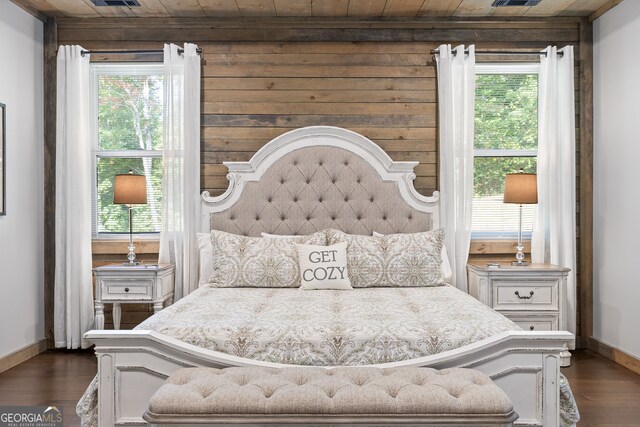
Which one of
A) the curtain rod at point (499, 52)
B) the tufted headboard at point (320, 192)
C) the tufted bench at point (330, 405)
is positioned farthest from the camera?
the curtain rod at point (499, 52)

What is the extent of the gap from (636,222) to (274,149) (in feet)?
8.41

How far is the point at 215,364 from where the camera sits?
2498mm

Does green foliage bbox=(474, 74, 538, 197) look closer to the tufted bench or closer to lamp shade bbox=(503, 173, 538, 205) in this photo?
lamp shade bbox=(503, 173, 538, 205)

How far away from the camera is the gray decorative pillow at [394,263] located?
369 cm

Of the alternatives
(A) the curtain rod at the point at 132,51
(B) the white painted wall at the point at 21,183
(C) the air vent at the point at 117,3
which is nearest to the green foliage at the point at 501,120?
(A) the curtain rod at the point at 132,51

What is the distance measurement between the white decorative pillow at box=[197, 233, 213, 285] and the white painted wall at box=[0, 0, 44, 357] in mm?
1260

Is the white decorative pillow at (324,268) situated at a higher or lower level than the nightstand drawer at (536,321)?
higher

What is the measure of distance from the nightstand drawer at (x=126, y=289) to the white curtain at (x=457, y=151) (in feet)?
7.15

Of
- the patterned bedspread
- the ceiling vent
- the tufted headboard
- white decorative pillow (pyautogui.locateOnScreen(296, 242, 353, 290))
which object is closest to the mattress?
the patterned bedspread

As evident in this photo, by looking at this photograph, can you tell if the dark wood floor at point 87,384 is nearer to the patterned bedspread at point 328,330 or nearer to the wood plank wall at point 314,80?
the wood plank wall at point 314,80

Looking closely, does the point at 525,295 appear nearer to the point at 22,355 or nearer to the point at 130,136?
the point at 130,136

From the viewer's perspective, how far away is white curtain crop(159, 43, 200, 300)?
4332 millimetres

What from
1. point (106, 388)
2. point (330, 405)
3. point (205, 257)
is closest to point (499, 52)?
point (205, 257)

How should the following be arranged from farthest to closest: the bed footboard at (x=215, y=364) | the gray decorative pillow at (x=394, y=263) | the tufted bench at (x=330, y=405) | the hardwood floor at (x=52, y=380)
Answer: the gray decorative pillow at (x=394, y=263) → the hardwood floor at (x=52, y=380) → the bed footboard at (x=215, y=364) → the tufted bench at (x=330, y=405)
